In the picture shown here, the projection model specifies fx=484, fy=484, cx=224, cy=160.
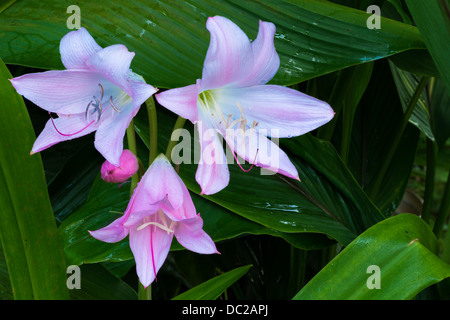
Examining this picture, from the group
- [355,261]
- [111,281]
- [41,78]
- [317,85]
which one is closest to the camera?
[41,78]

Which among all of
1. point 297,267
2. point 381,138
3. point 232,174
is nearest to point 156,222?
point 232,174

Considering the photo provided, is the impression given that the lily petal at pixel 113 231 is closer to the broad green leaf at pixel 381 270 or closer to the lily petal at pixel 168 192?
the lily petal at pixel 168 192

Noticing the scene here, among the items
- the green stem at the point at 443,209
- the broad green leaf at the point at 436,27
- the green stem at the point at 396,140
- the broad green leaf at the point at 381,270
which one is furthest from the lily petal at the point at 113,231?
the green stem at the point at 443,209

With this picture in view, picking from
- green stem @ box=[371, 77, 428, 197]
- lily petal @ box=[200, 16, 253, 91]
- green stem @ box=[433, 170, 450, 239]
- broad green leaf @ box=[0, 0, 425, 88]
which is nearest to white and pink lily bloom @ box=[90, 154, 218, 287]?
lily petal @ box=[200, 16, 253, 91]

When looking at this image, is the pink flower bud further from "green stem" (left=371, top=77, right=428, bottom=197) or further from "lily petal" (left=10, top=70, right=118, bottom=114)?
"green stem" (left=371, top=77, right=428, bottom=197)

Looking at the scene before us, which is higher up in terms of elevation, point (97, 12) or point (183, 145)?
point (97, 12)

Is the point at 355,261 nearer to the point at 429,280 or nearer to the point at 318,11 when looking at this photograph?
the point at 429,280
